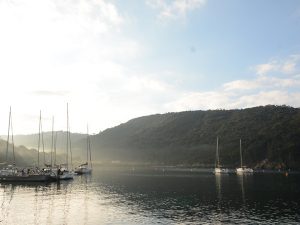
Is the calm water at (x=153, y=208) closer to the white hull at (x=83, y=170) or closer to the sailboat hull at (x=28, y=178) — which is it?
the sailboat hull at (x=28, y=178)

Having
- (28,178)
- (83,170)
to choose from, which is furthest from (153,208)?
(83,170)

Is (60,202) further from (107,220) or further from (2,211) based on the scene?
(107,220)

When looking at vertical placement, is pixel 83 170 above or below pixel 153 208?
above

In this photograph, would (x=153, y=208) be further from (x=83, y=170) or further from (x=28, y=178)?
(x=83, y=170)

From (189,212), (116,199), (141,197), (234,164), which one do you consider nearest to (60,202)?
(116,199)

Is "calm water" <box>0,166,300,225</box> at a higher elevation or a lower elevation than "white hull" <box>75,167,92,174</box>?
lower

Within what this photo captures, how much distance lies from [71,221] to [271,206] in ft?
99.6

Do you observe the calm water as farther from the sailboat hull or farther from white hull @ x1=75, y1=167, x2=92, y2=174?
white hull @ x1=75, y1=167, x2=92, y2=174

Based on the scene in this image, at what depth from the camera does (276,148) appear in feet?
615

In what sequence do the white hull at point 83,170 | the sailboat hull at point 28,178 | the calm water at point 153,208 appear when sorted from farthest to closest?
the white hull at point 83,170, the sailboat hull at point 28,178, the calm water at point 153,208

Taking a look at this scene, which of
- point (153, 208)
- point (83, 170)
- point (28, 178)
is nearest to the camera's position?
point (153, 208)

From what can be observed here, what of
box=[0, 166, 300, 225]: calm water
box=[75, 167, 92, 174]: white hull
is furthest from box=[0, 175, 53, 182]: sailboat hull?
box=[75, 167, 92, 174]: white hull

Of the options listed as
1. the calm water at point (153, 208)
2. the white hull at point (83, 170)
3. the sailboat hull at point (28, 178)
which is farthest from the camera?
the white hull at point (83, 170)

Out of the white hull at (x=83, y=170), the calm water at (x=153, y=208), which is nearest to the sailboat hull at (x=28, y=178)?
the calm water at (x=153, y=208)
